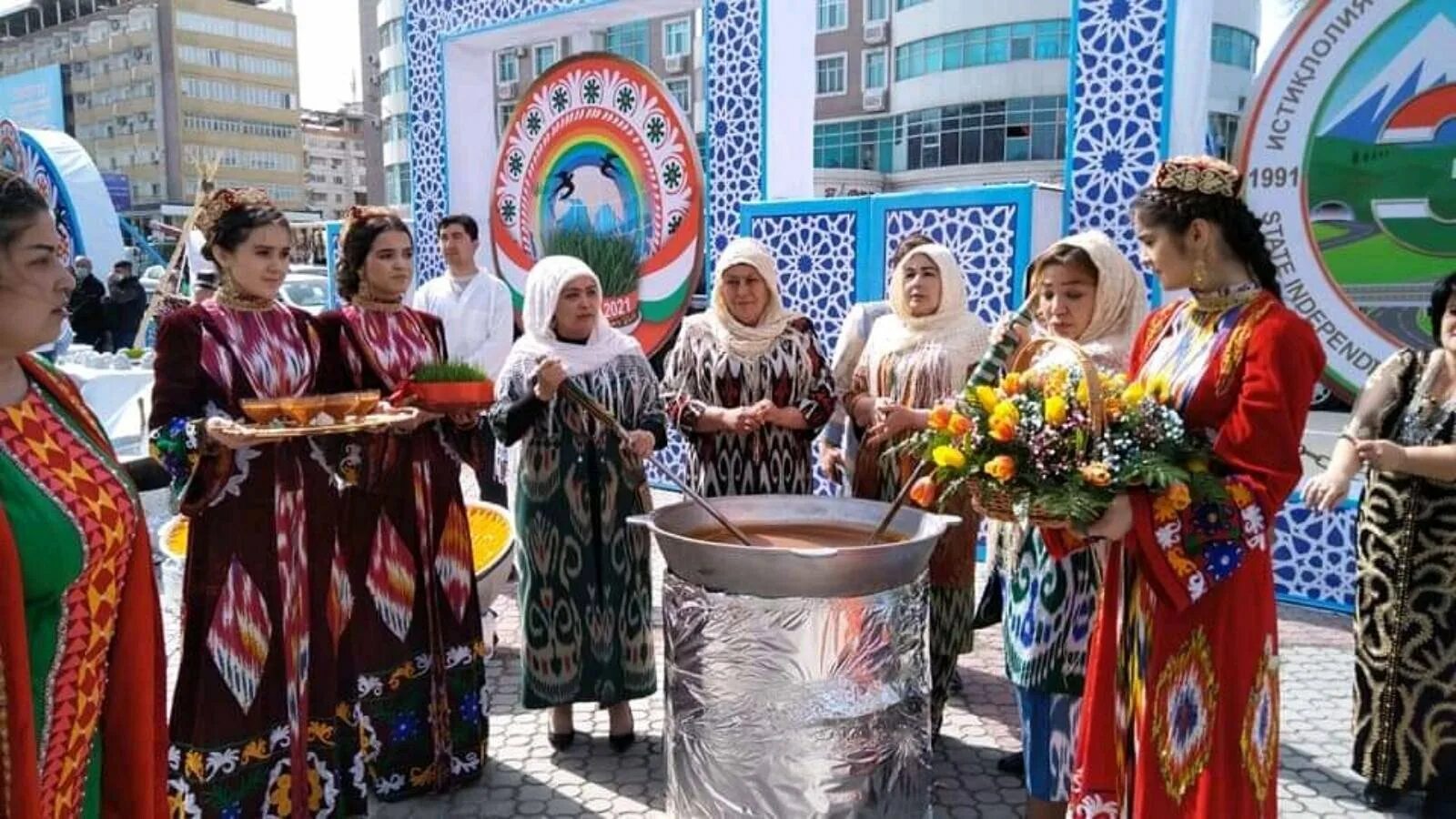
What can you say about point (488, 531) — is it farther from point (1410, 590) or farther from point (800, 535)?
point (1410, 590)

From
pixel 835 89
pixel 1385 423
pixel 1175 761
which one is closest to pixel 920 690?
pixel 1175 761

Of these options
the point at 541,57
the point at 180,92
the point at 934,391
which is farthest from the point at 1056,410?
the point at 180,92

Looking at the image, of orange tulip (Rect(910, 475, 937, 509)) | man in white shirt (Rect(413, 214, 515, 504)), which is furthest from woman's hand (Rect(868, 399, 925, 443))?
man in white shirt (Rect(413, 214, 515, 504))

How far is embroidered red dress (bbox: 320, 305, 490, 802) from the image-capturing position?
9.37 ft

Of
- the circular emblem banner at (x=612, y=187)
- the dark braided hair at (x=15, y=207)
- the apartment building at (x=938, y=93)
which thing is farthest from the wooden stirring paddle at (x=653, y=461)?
the apartment building at (x=938, y=93)

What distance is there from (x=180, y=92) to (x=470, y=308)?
60564 mm

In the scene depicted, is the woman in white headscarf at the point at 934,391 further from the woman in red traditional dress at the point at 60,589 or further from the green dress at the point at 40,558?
the green dress at the point at 40,558

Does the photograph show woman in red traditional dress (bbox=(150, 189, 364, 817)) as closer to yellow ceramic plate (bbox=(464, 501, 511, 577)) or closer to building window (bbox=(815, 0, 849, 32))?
yellow ceramic plate (bbox=(464, 501, 511, 577))

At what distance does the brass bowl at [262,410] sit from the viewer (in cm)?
239

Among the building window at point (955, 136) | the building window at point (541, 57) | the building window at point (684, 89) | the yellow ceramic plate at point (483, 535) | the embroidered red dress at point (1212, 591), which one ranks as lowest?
the yellow ceramic plate at point (483, 535)

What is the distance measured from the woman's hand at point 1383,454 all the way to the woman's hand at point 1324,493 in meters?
0.23

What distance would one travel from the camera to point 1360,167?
4211mm

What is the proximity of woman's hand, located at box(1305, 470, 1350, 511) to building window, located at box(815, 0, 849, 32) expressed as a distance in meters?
36.1

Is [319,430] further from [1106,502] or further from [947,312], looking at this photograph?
[947,312]
